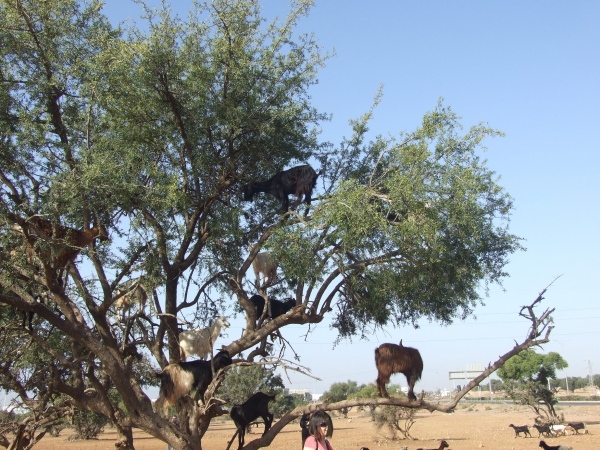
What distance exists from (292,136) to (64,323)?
15.3ft

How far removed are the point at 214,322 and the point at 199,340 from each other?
39 centimetres

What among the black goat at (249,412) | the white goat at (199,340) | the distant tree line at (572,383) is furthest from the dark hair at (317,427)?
the distant tree line at (572,383)

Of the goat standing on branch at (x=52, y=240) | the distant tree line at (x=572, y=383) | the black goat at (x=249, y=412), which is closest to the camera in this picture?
the goat standing on branch at (x=52, y=240)

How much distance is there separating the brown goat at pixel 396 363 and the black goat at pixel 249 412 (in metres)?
1.64

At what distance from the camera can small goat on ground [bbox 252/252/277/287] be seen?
29.2ft

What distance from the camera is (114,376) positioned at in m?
6.89

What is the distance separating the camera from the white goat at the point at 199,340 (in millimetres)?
8047

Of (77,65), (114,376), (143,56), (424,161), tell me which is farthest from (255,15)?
(114,376)

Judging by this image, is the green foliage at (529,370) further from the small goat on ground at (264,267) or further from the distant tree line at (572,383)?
the distant tree line at (572,383)

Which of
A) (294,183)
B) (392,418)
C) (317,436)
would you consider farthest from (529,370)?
(317,436)

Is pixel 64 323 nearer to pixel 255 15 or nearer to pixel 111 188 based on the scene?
pixel 111 188

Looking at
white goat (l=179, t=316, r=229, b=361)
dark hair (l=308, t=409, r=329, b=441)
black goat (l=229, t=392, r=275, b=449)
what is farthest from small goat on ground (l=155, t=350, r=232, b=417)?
dark hair (l=308, t=409, r=329, b=441)

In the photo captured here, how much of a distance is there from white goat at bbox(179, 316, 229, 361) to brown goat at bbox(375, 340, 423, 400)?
2.33m

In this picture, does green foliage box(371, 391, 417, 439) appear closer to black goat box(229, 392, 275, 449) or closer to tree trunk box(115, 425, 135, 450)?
black goat box(229, 392, 275, 449)
